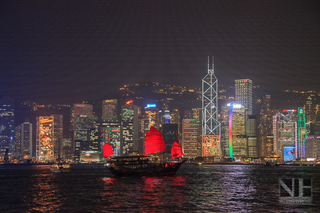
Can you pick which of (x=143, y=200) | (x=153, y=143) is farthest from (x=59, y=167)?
(x=143, y=200)

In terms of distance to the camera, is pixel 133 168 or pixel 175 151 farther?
pixel 175 151

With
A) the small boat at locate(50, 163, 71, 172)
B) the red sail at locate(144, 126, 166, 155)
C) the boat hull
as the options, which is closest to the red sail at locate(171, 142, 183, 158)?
the red sail at locate(144, 126, 166, 155)

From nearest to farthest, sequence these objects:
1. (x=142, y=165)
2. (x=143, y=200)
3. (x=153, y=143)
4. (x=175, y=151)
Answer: (x=143, y=200) → (x=142, y=165) → (x=153, y=143) → (x=175, y=151)

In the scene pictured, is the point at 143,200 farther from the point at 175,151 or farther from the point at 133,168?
the point at 175,151

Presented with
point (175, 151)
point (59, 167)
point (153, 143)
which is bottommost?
point (59, 167)

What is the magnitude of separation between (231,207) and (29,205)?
2556 centimetres

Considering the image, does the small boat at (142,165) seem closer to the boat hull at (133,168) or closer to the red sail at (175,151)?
the boat hull at (133,168)

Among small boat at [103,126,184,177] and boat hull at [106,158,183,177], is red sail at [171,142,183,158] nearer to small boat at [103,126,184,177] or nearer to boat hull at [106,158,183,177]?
small boat at [103,126,184,177]

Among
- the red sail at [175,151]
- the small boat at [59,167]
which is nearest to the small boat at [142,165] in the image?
the red sail at [175,151]

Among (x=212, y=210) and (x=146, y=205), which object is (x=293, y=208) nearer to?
(x=212, y=210)

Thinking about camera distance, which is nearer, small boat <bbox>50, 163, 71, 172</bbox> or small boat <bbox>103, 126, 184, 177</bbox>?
small boat <bbox>103, 126, 184, 177</bbox>

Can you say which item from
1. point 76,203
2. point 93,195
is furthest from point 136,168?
point 76,203

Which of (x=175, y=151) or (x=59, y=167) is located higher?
(x=175, y=151)

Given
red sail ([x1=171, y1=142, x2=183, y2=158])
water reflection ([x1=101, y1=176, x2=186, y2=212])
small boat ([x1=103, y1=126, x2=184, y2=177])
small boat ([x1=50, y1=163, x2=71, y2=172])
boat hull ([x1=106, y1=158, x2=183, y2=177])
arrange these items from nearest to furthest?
water reflection ([x1=101, y1=176, x2=186, y2=212]), boat hull ([x1=106, y1=158, x2=183, y2=177]), small boat ([x1=103, y1=126, x2=184, y2=177]), red sail ([x1=171, y1=142, x2=183, y2=158]), small boat ([x1=50, y1=163, x2=71, y2=172])
